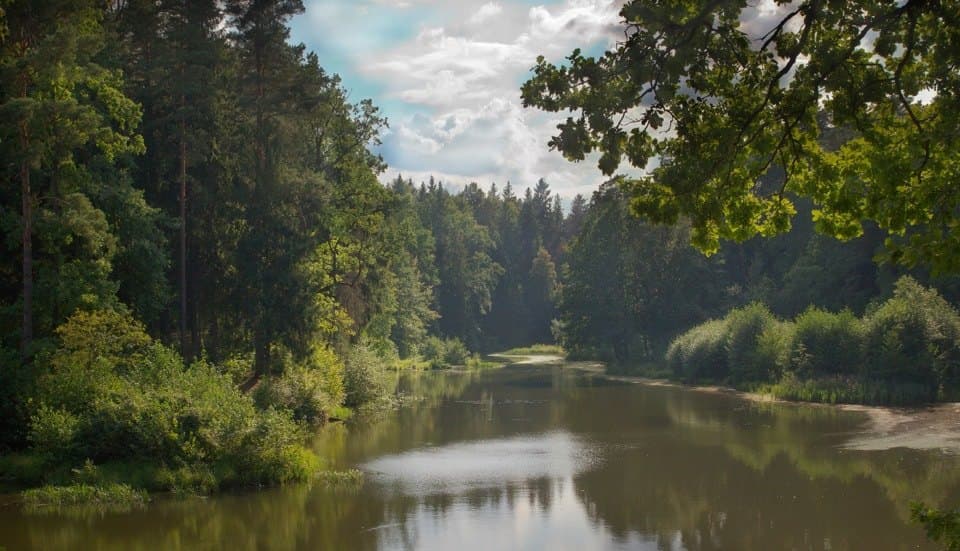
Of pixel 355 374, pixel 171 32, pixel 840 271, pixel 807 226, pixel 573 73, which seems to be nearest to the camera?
pixel 573 73

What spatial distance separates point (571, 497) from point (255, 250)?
58.1 ft

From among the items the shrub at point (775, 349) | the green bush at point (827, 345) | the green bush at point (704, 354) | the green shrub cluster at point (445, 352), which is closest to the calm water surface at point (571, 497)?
the green bush at point (827, 345)

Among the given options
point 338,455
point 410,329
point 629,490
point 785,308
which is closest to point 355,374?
point 338,455

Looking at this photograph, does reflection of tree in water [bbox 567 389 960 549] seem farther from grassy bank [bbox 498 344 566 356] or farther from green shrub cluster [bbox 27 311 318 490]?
grassy bank [bbox 498 344 566 356]

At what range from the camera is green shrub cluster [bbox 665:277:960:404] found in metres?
36.2

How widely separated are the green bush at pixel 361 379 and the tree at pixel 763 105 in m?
30.0

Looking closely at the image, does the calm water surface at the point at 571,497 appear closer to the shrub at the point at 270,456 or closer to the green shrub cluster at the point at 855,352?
the shrub at the point at 270,456

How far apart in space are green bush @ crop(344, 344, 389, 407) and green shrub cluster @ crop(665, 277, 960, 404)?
63.3 feet

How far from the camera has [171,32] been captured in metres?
31.0

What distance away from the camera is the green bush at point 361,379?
126 feet

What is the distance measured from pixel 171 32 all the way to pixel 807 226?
4778cm

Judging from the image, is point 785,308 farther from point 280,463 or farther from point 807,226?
point 280,463

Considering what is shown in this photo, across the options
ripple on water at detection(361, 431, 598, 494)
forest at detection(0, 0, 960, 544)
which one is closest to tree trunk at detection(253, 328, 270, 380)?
forest at detection(0, 0, 960, 544)

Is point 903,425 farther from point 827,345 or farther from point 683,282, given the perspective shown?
point 683,282
